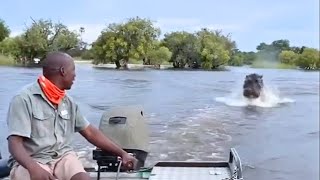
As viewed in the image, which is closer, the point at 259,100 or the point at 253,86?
the point at 259,100

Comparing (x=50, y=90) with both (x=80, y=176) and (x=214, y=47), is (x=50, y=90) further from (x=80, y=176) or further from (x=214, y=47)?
(x=214, y=47)

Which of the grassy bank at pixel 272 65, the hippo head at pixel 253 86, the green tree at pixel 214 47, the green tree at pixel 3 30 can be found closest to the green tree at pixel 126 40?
the green tree at pixel 214 47

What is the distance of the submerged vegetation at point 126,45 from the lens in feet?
39.8

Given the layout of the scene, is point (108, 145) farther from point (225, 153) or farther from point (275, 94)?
point (275, 94)

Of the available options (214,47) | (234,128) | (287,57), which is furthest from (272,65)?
(214,47)

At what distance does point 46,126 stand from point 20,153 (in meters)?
0.15

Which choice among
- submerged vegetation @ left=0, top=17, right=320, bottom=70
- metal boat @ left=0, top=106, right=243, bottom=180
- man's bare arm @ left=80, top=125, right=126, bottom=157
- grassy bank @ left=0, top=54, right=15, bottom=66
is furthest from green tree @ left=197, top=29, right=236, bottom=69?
man's bare arm @ left=80, top=125, right=126, bottom=157

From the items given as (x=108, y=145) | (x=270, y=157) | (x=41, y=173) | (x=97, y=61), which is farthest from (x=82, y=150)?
(x=97, y=61)

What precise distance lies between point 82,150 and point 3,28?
5.01m

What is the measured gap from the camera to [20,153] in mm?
2049

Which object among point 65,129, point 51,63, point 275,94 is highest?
point 51,63

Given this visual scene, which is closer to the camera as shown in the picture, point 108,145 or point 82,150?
point 108,145

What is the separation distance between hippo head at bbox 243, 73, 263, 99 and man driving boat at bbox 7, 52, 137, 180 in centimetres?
1183

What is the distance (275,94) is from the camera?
15.6 meters
